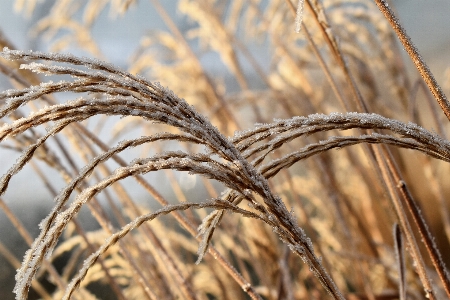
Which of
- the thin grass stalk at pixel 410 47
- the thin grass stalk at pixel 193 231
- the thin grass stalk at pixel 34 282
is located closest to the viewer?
the thin grass stalk at pixel 410 47

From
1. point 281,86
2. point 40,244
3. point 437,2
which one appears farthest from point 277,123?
point 437,2

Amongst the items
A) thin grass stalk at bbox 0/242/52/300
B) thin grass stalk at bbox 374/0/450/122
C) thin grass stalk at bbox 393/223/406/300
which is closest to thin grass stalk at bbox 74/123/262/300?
thin grass stalk at bbox 393/223/406/300

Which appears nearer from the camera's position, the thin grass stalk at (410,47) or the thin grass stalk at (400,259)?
the thin grass stalk at (410,47)

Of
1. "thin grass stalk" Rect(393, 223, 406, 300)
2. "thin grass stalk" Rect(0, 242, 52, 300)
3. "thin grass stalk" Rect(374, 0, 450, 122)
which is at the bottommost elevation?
"thin grass stalk" Rect(393, 223, 406, 300)

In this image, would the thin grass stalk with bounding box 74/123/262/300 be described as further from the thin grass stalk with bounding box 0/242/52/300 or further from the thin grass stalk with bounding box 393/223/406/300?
the thin grass stalk with bounding box 0/242/52/300

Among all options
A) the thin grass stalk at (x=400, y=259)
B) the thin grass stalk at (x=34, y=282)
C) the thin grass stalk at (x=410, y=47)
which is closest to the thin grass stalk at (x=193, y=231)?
the thin grass stalk at (x=400, y=259)

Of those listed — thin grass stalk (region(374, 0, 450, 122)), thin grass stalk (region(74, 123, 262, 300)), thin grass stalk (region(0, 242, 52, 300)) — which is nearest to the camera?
thin grass stalk (region(374, 0, 450, 122))

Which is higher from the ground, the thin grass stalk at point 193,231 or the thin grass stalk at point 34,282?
the thin grass stalk at point 34,282

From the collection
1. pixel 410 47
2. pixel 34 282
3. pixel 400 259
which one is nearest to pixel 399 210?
pixel 400 259

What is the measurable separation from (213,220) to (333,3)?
4.18 feet

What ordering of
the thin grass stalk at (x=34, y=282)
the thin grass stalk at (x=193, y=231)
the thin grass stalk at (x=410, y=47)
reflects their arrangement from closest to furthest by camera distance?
the thin grass stalk at (x=410, y=47) < the thin grass stalk at (x=193, y=231) < the thin grass stalk at (x=34, y=282)

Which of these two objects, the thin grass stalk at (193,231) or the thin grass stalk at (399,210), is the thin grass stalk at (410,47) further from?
the thin grass stalk at (193,231)

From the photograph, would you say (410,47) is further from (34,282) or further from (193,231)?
(34,282)

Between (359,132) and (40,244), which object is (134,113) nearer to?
(40,244)
